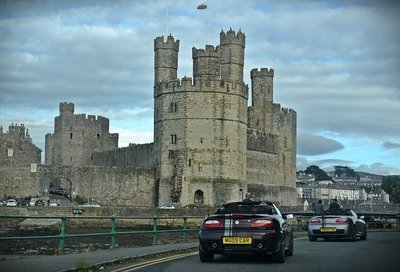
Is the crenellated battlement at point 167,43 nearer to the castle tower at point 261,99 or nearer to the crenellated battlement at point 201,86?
the crenellated battlement at point 201,86

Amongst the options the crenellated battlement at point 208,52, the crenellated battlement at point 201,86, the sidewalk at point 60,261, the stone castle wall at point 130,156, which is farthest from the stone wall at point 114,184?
the sidewalk at point 60,261

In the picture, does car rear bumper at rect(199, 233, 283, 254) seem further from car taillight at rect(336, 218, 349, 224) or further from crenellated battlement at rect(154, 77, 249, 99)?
crenellated battlement at rect(154, 77, 249, 99)

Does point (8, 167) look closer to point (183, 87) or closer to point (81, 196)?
point (81, 196)

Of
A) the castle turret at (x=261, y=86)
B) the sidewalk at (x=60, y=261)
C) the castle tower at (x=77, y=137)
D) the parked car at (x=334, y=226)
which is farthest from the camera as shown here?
the castle tower at (x=77, y=137)

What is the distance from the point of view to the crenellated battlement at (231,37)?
225ft

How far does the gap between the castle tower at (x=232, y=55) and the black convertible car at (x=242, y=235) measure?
53.8m

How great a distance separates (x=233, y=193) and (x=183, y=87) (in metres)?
9.73

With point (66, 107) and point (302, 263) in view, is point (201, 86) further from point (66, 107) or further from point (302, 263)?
point (302, 263)

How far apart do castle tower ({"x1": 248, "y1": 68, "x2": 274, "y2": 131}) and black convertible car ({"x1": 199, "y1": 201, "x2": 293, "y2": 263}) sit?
62998 mm

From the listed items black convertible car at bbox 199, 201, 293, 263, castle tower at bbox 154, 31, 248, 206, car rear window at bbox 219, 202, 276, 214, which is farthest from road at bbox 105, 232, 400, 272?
castle tower at bbox 154, 31, 248, 206

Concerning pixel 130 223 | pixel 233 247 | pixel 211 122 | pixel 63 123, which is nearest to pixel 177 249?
pixel 233 247

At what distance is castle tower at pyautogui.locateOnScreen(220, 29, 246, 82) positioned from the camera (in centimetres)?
6806

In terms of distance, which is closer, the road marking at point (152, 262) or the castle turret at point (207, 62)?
the road marking at point (152, 262)

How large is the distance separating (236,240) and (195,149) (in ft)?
149
